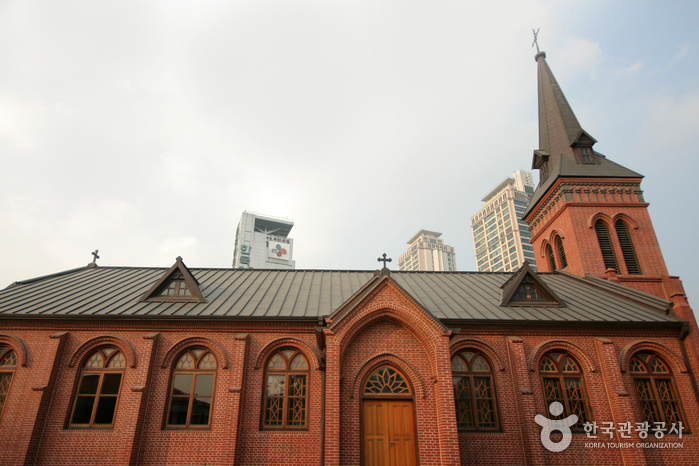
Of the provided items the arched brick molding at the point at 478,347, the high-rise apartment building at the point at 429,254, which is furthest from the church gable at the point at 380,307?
the high-rise apartment building at the point at 429,254

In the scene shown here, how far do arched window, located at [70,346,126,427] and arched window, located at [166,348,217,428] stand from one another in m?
1.95

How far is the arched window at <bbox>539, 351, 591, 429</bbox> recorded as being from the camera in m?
13.9

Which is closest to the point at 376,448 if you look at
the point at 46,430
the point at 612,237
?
the point at 46,430

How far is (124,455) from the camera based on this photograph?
12664 mm

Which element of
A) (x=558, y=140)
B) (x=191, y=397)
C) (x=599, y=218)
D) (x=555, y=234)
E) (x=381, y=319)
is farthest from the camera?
(x=558, y=140)

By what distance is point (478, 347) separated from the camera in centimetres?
1446

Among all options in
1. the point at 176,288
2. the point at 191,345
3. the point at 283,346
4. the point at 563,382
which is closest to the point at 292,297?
the point at 283,346

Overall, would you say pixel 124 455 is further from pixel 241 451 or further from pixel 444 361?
pixel 444 361

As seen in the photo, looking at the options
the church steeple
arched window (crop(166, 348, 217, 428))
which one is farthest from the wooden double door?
the church steeple

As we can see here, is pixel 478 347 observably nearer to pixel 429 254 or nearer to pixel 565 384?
pixel 565 384

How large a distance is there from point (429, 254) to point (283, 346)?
15349 cm

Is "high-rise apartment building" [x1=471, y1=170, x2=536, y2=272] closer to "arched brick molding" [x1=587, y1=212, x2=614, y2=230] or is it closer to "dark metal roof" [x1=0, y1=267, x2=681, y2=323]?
"arched brick molding" [x1=587, y1=212, x2=614, y2=230]

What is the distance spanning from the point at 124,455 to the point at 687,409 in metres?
19.1

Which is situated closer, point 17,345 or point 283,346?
point 17,345
